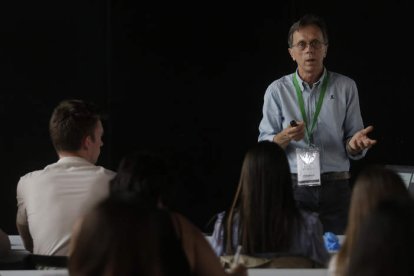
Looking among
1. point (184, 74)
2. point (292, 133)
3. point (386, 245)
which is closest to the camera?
point (386, 245)

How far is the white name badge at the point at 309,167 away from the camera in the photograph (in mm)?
4250

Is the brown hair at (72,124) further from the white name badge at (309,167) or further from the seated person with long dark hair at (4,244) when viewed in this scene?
the white name badge at (309,167)

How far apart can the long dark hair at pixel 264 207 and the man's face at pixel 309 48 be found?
1476mm

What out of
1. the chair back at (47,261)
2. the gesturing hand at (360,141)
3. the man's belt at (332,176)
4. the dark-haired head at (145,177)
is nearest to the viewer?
the dark-haired head at (145,177)

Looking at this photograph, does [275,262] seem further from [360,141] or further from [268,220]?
[360,141]

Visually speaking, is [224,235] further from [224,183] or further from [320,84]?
[224,183]

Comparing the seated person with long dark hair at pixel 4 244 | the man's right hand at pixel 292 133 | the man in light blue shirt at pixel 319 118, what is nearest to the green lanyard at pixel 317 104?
the man in light blue shirt at pixel 319 118

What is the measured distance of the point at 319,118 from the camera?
4.43 meters

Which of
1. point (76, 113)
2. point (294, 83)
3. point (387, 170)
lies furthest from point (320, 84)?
point (387, 170)

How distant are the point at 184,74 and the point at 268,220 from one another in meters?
3.15

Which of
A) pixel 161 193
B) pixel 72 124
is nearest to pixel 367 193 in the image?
pixel 161 193

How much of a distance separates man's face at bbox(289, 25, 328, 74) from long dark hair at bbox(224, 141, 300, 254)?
1.48m

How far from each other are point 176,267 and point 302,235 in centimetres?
118

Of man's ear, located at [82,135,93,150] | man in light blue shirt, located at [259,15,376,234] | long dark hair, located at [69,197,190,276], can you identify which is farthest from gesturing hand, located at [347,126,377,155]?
long dark hair, located at [69,197,190,276]
